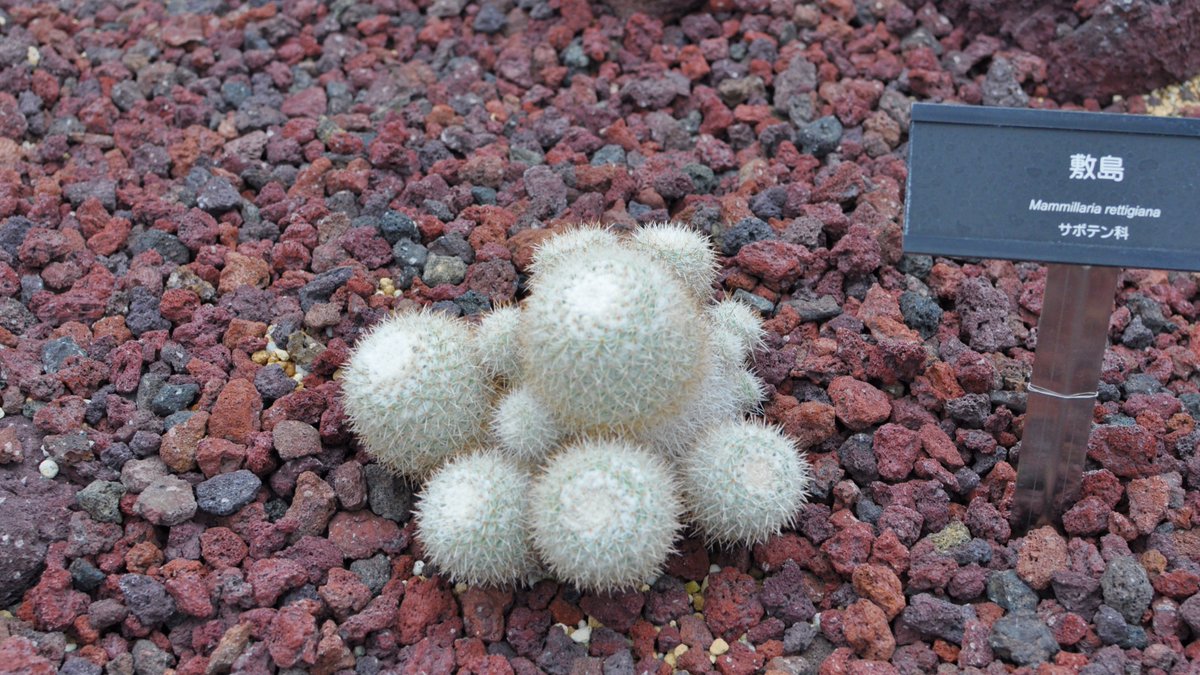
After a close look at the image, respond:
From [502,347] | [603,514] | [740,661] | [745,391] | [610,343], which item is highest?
[610,343]

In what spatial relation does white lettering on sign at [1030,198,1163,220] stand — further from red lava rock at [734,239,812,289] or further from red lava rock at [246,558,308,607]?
A: red lava rock at [246,558,308,607]

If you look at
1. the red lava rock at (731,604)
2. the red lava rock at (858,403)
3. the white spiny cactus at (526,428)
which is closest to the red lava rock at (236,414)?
the white spiny cactus at (526,428)

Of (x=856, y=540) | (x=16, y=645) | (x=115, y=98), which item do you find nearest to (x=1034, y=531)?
(x=856, y=540)

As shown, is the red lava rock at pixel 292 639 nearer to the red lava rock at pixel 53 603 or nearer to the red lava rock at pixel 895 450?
the red lava rock at pixel 53 603

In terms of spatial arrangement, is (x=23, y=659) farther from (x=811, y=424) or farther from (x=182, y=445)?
(x=811, y=424)

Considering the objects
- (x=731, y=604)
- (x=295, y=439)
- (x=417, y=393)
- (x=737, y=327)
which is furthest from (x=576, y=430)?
(x=295, y=439)

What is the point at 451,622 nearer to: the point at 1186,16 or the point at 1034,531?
the point at 1034,531
